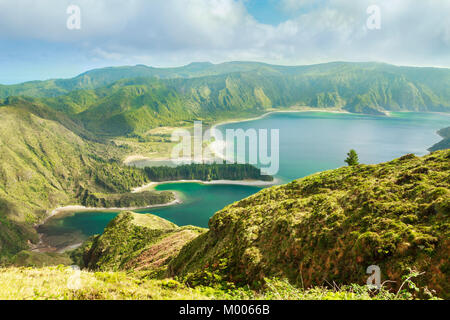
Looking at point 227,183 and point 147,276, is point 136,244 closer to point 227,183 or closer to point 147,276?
point 147,276

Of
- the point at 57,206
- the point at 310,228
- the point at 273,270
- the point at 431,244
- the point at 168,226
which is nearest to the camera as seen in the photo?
the point at 431,244

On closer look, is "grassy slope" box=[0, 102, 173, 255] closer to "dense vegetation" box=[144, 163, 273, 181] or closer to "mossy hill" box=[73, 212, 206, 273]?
"dense vegetation" box=[144, 163, 273, 181]

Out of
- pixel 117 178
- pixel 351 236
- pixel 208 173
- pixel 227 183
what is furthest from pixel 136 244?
pixel 117 178

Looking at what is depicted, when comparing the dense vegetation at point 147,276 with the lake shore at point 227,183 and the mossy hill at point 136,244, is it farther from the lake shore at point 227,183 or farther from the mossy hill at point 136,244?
the lake shore at point 227,183

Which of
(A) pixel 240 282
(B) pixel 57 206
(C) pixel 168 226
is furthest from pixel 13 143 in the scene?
(A) pixel 240 282
